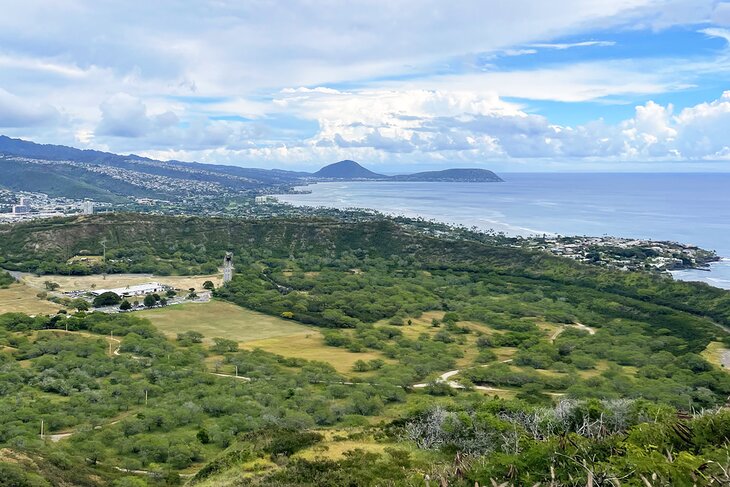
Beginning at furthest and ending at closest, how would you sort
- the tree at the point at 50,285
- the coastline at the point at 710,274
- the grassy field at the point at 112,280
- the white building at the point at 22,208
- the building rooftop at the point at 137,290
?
the white building at the point at 22,208
the coastline at the point at 710,274
the grassy field at the point at 112,280
the tree at the point at 50,285
the building rooftop at the point at 137,290

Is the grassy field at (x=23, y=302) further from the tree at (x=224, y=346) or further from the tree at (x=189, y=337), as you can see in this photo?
the tree at (x=224, y=346)

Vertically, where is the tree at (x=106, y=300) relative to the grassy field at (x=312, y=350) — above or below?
above

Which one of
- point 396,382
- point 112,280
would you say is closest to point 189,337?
point 396,382

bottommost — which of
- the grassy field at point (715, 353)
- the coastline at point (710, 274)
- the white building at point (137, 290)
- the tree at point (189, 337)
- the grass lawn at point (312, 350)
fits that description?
the grass lawn at point (312, 350)

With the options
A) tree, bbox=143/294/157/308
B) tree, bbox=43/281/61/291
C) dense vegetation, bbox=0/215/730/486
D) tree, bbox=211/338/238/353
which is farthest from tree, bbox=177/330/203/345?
tree, bbox=43/281/61/291

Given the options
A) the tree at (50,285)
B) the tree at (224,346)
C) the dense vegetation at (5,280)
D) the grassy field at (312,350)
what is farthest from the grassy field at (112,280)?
the tree at (224,346)

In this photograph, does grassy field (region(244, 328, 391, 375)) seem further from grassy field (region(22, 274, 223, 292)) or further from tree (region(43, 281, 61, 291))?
tree (region(43, 281, 61, 291))
